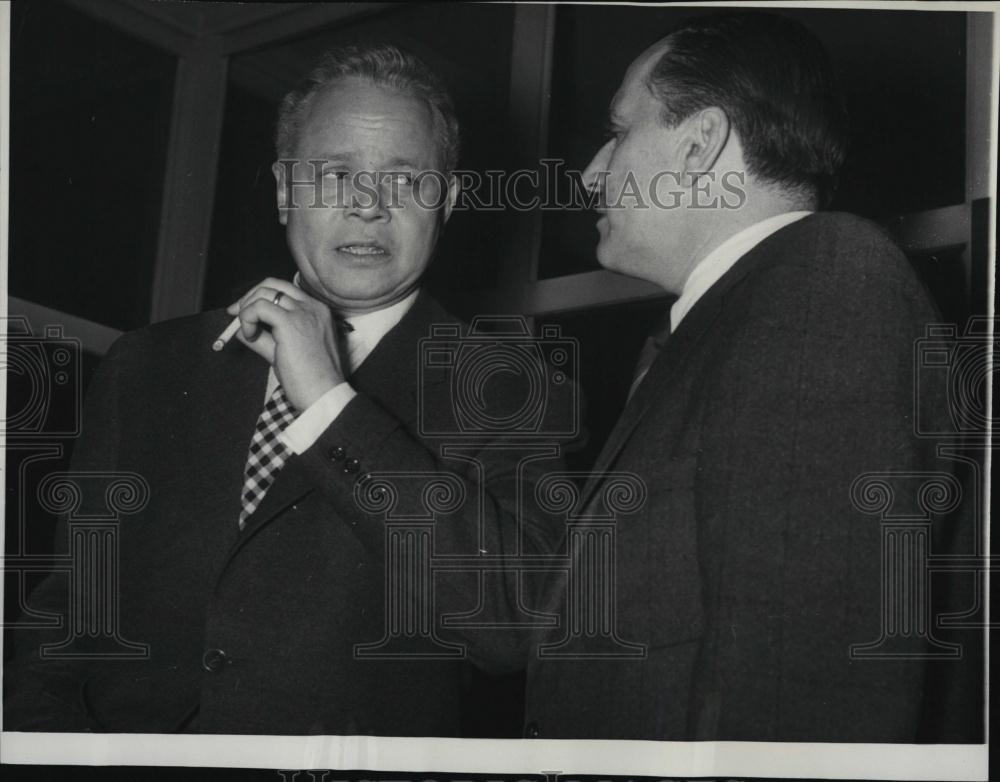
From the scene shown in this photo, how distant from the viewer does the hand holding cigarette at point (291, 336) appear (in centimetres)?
149

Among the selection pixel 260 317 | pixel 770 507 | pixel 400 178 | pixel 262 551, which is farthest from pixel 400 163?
pixel 770 507

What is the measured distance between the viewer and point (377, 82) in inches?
61.3

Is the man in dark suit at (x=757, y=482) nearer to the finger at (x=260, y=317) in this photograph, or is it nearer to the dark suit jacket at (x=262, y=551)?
the dark suit jacket at (x=262, y=551)

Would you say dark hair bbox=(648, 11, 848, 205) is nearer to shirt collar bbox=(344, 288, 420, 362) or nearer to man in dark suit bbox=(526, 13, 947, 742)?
man in dark suit bbox=(526, 13, 947, 742)

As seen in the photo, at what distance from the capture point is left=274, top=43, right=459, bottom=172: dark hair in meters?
1.56

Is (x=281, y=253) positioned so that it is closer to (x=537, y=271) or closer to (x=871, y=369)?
(x=537, y=271)

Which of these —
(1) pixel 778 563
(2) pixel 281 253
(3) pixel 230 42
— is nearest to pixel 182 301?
(2) pixel 281 253

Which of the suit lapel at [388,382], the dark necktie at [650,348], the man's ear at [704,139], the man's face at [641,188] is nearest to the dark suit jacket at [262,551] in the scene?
the suit lapel at [388,382]

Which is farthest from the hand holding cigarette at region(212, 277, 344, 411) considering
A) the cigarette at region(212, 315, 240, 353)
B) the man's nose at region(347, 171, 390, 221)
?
the man's nose at region(347, 171, 390, 221)

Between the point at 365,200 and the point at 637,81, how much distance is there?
1.21 ft

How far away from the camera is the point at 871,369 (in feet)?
4.73

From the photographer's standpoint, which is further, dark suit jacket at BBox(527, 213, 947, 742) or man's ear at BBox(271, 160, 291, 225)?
man's ear at BBox(271, 160, 291, 225)

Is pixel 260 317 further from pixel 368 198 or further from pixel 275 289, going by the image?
pixel 368 198

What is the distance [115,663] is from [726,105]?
998mm
